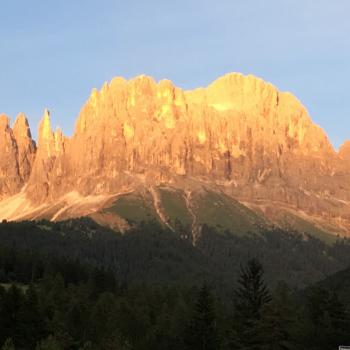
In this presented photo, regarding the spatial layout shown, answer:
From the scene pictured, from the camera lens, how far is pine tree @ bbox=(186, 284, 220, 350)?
11462cm

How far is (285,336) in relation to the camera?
325ft

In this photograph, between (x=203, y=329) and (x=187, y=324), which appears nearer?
(x=203, y=329)

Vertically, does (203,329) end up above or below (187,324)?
below

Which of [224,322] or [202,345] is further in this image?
[224,322]

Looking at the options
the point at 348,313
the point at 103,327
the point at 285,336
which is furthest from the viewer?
the point at 103,327

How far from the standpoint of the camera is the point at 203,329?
114875 millimetres

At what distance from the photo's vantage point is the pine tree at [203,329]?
114625 millimetres

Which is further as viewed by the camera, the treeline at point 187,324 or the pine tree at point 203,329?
the pine tree at point 203,329

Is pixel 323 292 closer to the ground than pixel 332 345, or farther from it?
farther from it

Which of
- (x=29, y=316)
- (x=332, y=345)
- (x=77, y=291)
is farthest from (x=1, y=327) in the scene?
(x=77, y=291)

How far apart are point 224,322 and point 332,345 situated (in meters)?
50.9

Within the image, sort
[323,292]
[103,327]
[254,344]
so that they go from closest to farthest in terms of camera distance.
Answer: [254,344], [323,292], [103,327]

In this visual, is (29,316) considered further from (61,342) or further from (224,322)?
(224,322)

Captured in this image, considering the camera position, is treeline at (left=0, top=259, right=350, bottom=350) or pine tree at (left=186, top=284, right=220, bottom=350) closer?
treeline at (left=0, top=259, right=350, bottom=350)
